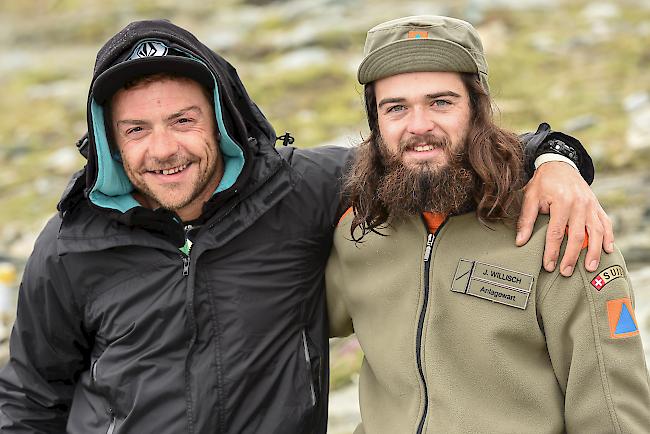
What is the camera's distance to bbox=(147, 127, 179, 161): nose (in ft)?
13.4

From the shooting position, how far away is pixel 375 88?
159 inches

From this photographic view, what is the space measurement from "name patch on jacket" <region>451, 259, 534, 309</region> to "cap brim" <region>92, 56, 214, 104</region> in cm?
159

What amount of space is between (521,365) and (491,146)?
3.27 feet

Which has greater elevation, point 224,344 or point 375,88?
point 375,88

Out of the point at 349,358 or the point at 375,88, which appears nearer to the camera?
the point at 375,88

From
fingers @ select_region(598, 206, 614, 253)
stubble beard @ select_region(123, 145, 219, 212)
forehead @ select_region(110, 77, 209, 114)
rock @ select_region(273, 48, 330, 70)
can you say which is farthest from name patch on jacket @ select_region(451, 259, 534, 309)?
rock @ select_region(273, 48, 330, 70)

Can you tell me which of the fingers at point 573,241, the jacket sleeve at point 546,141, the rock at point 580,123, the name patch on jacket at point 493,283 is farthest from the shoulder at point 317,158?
the rock at point 580,123

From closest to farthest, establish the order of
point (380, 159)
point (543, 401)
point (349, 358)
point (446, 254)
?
1. point (543, 401)
2. point (446, 254)
3. point (380, 159)
4. point (349, 358)

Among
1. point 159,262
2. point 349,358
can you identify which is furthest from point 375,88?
point 349,358

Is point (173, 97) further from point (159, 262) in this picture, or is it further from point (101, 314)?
point (101, 314)

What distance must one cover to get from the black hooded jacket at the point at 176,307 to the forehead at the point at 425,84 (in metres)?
0.82

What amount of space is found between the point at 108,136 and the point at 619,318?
262 centimetres

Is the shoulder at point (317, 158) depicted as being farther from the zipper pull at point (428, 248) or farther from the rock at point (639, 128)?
the rock at point (639, 128)

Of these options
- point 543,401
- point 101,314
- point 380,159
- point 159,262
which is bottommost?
point 543,401
